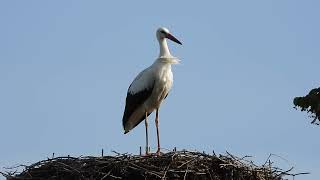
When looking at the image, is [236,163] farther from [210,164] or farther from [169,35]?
[169,35]

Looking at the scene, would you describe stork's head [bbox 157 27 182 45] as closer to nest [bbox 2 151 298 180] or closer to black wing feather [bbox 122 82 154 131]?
black wing feather [bbox 122 82 154 131]

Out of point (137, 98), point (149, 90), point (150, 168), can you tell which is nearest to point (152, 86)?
point (149, 90)

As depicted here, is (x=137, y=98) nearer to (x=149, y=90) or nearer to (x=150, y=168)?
(x=149, y=90)

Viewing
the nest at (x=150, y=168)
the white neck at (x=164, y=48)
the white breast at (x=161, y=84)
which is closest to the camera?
the nest at (x=150, y=168)

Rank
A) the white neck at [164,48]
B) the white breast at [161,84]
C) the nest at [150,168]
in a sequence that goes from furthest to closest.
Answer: the white neck at [164,48] < the white breast at [161,84] < the nest at [150,168]

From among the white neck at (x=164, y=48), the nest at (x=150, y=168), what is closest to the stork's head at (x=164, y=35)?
the white neck at (x=164, y=48)

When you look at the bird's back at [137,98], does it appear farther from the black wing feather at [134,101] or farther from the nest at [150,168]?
the nest at [150,168]

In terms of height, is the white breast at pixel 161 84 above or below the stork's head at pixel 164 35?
below

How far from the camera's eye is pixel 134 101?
17109mm

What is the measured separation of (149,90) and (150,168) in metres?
2.69

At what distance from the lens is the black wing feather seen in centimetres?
1694

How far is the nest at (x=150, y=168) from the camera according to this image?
565 inches

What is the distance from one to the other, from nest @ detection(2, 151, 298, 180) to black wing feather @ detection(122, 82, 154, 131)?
234cm

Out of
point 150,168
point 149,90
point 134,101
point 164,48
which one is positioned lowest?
point 150,168
